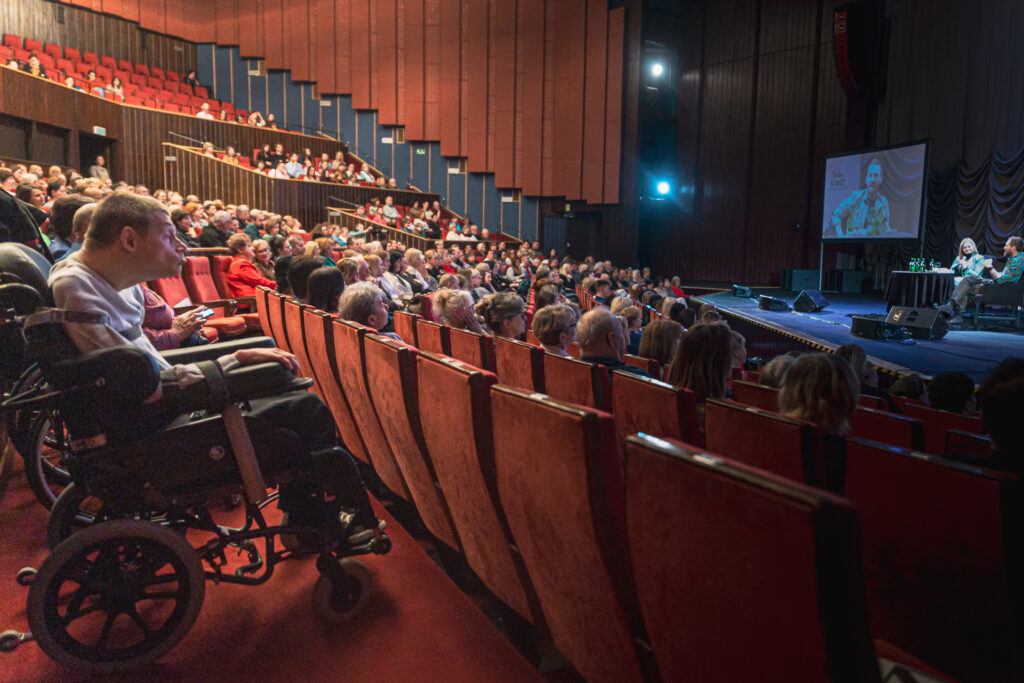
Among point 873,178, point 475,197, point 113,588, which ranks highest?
point 475,197

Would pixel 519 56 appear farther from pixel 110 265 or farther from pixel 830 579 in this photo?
pixel 830 579

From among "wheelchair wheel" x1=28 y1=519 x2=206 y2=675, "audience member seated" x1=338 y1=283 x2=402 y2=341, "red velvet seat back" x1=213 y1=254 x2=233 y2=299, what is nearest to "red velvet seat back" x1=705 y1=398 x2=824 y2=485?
"wheelchair wheel" x1=28 y1=519 x2=206 y2=675

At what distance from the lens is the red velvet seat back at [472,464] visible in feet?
3.23

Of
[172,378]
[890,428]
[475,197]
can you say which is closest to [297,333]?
[172,378]

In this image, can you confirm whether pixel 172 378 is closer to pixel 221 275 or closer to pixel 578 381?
pixel 578 381

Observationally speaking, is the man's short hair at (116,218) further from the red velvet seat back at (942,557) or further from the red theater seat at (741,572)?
the red velvet seat back at (942,557)

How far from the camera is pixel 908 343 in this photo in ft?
14.1

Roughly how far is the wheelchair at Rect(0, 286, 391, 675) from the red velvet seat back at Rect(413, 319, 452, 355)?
2.73 ft

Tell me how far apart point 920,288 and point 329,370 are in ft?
16.7

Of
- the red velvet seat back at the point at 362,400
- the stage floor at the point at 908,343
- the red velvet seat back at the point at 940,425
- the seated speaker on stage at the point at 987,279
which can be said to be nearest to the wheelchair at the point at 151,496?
the red velvet seat back at the point at 362,400

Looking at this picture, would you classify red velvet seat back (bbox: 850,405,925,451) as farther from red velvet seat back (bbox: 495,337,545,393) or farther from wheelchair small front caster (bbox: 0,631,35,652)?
wheelchair small front caster (bbox: 0,631,35,652)

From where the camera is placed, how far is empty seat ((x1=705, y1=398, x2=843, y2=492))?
91cm

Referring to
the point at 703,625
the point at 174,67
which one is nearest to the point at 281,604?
the point at 703,625

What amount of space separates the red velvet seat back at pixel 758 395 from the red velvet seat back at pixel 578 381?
0.37 m
